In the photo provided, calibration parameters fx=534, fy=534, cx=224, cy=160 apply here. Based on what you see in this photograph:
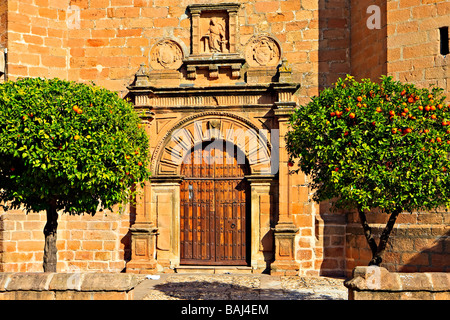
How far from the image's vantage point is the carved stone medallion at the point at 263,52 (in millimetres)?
10875

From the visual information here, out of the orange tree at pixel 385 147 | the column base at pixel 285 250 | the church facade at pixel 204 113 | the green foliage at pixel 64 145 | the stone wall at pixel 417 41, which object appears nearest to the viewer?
the orange tree at pixel 385 147

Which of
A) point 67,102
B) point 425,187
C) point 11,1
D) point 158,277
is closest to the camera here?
point 425,187

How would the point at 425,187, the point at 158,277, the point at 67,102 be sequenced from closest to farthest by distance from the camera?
the point at 425,187, the point at 67,102, the point at 158,277

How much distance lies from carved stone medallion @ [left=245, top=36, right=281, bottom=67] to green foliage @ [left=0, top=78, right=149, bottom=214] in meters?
4.15

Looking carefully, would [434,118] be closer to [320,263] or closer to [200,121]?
[320,263]

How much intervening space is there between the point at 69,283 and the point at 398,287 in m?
3.61

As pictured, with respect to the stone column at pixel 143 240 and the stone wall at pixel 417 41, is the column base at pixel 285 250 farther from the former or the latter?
the stone wall at pixel 417 41

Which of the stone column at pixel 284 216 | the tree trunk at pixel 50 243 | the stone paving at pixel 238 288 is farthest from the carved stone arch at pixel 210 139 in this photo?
the tree trunk at pixel 50 243

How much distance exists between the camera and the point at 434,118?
20.8 ft

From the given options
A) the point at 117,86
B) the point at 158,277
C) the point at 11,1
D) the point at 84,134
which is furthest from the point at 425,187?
the point at 11,1

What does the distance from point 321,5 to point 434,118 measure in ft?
16.9

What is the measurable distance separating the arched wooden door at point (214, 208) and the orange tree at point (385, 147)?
4412 millimetres

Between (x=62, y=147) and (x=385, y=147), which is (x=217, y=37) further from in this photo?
(x=385, y=147)

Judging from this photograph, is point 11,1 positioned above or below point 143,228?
above
